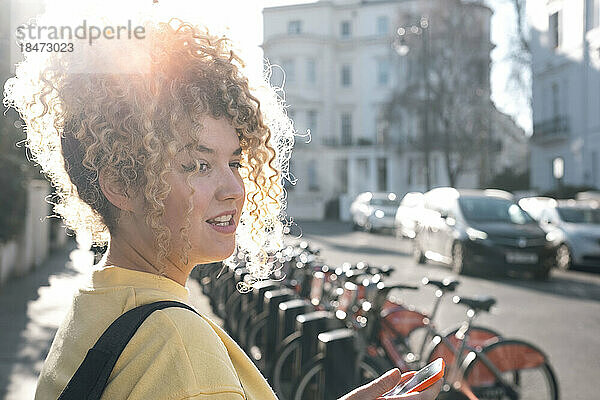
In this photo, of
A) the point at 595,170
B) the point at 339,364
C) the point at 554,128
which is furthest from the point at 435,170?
the point at 339,364

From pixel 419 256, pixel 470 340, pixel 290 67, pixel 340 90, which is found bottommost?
pixel 419 256

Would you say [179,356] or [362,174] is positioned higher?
[362,174]

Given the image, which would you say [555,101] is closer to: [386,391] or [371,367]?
[371,367]

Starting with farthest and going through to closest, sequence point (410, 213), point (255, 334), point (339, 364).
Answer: point (410, 213), point (255, 334), point (339, 364)

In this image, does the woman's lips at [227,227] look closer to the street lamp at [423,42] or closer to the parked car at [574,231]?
the parked car at [574,231]

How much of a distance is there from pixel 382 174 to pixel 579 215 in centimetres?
3950

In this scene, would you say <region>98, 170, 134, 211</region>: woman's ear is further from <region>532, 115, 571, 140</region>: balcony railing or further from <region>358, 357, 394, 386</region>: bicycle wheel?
<region>532, 115, 571, 140</region>: balcony railing

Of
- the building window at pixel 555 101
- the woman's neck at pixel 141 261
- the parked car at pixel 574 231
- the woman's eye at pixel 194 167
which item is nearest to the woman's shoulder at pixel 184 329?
the woman's neck at pixel 141 261

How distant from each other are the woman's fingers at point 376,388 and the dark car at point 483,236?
→ 12.6 meters

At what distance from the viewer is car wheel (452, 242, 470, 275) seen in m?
14.3

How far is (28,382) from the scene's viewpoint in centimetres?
603

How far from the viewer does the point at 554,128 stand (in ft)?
110

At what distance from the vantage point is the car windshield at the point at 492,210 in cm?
1471

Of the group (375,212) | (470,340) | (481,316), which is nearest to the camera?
(470,340)
